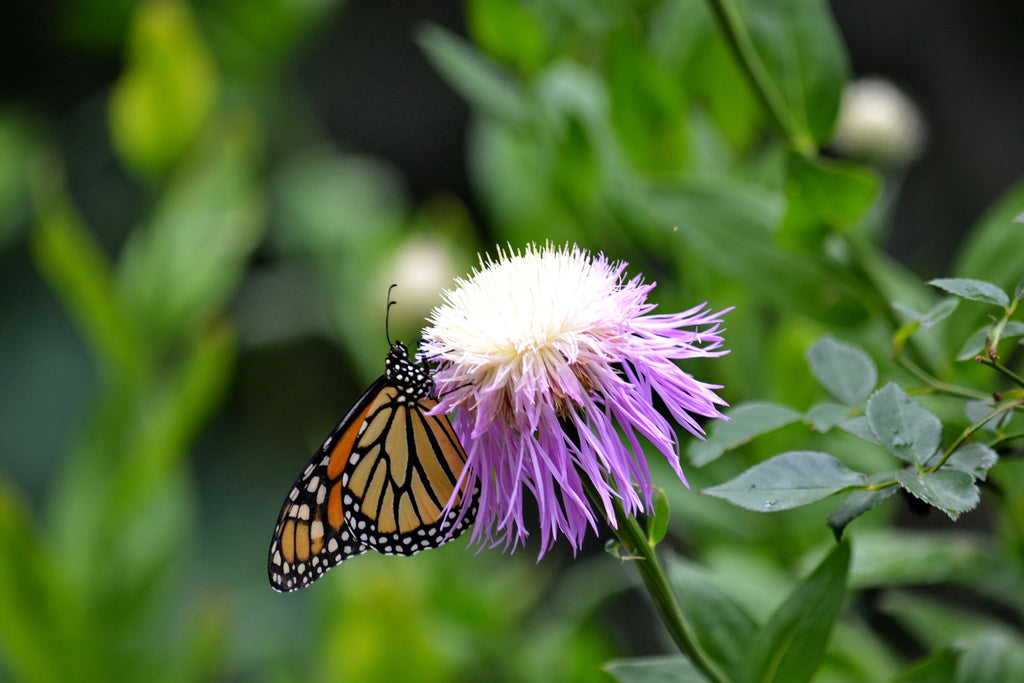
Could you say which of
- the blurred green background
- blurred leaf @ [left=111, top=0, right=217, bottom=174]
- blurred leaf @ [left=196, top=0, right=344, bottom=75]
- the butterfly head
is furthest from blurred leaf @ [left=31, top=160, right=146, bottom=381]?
blurred leaf @ [left=196, top=0, right=344, bottom=75]

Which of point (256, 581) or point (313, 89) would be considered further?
point (313, 89)

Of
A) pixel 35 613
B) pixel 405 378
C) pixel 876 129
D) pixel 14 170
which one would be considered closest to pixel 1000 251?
pixel 405 378

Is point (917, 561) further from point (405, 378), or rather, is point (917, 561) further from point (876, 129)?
point (876, 129)

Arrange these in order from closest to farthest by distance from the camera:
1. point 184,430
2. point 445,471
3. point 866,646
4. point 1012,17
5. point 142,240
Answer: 1. point 445,471
2. point 866,646
3. point 184,430
4. point 142,240
5. point 1012,17

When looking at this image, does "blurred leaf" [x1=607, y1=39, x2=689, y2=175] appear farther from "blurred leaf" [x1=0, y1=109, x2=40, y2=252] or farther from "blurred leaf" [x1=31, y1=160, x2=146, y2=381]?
"blurred leaf" [x1=0, y1=109, x2=40, y2=252]

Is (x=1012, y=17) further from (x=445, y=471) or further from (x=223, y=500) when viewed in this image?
(x=223, y=500)

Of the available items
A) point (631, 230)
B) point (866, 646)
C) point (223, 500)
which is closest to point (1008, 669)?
point (866, 646)

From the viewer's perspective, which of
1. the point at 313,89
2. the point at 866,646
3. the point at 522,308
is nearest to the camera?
the point at 522,308
